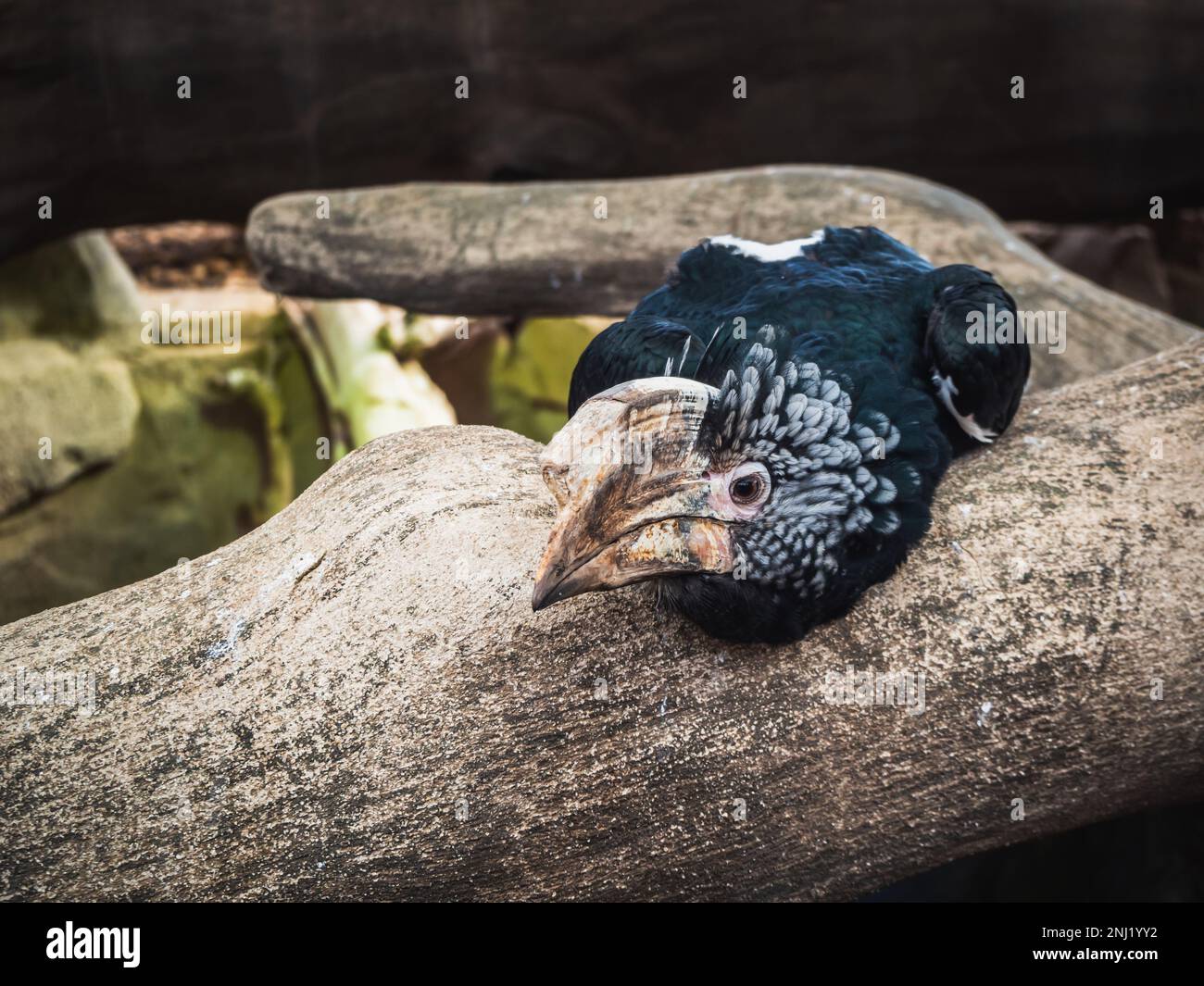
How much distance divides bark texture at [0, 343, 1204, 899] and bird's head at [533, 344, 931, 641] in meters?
0.19

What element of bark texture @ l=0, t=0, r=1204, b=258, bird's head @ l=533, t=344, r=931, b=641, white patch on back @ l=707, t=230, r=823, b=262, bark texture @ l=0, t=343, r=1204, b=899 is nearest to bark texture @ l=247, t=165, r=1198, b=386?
bark texture @ l=0, t=0, r=1204, b=258

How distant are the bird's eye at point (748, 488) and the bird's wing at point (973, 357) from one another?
1.62ft

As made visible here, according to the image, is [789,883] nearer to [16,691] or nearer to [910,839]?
[910,839]

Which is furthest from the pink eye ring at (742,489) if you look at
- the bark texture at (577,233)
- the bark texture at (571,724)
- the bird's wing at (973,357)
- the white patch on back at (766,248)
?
the bark texture at (577,233)

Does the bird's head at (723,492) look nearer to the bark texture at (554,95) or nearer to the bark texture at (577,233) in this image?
the bark texture at (577,233)

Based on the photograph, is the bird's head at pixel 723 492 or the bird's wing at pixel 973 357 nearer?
the bird's head at pixel 723 492

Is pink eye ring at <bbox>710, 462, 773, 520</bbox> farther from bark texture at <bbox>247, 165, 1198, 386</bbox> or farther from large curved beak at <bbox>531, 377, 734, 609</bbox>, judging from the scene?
bark texture at <bbox>247, 165, 1198, 386</bbox>

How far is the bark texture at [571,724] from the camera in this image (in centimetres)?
145

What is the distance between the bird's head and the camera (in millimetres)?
1283

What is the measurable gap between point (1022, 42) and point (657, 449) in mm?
2708

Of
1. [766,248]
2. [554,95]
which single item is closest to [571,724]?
[766,248]

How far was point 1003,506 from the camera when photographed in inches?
66.1

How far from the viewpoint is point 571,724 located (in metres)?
1.49

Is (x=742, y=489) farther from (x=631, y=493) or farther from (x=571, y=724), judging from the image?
(x=571, y=724)
